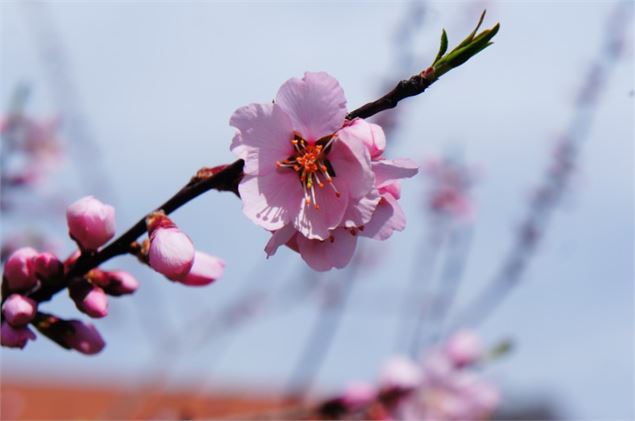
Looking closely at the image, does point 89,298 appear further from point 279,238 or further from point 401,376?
point 401,376

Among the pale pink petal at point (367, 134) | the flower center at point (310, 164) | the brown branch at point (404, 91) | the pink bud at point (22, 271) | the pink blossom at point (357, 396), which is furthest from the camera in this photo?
the pink blossom at point (357, 396)

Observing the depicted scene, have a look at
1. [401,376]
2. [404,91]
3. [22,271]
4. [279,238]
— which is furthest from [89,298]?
[401,376]

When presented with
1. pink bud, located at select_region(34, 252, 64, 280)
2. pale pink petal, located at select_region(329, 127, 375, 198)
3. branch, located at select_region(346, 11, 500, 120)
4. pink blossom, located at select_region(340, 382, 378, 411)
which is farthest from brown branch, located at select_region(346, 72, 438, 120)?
pink blossom, located at select_region(340, 382, 378, 411)

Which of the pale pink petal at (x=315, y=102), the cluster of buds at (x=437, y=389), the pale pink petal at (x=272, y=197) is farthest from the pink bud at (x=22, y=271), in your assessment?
the cluster of buds at (x=437, y=389)

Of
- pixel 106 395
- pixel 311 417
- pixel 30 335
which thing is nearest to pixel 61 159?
pixel 311 417

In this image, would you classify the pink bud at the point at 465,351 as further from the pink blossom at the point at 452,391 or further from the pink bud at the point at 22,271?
the pink bud at the point at 22,271

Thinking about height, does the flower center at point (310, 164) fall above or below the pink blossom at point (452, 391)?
below
